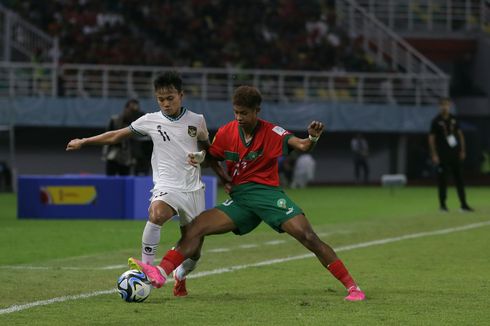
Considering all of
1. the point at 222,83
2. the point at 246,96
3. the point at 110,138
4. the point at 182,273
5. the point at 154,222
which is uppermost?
the point at 246,96

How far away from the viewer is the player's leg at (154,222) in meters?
10.4

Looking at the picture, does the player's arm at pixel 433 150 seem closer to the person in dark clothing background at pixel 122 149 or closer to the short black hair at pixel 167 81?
the person in dark clothing background at pixel 122 149

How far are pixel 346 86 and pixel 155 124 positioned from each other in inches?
1390

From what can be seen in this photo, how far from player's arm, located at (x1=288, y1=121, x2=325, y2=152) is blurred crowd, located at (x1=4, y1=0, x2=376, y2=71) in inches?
1304

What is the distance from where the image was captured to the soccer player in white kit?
34.2ft

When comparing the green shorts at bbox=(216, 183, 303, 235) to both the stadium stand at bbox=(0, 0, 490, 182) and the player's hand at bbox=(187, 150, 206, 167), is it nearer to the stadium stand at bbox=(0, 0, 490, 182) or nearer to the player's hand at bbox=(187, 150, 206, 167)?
the player's hand at bbox=(187, 150, 206, 167)

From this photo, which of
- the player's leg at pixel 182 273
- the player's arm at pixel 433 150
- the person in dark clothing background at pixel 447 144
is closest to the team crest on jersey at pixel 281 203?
the player's leg at pixel 182 273

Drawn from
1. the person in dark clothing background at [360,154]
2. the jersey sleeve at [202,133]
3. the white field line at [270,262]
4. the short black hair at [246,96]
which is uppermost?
the short black hair at [246,96]

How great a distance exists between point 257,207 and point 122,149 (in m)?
12.9

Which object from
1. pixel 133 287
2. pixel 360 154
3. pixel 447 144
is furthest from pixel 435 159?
pixel 360 154

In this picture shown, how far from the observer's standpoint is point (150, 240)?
1048 cm

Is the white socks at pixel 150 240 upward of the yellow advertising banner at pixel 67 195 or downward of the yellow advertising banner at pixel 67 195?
upward

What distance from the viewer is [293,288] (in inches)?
451

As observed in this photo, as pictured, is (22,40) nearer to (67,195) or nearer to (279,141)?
(67,195)
